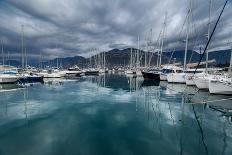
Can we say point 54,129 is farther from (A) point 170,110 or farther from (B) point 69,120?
(A) point 170,110

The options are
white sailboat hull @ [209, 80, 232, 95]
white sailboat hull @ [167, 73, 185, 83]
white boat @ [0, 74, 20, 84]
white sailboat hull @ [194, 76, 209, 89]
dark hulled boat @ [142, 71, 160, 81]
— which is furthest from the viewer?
dark hulled boat @ [142, 71, 160, 81]

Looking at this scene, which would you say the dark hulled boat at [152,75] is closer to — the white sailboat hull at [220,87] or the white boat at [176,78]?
the white boat at [176,78]

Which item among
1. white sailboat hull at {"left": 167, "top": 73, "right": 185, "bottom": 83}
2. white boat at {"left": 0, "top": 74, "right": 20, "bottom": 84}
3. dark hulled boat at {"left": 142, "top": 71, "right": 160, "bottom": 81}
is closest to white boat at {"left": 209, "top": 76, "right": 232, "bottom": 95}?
white sailboat hull at {"left": 167, "top": 73, "right": 185, "bottom": 83}

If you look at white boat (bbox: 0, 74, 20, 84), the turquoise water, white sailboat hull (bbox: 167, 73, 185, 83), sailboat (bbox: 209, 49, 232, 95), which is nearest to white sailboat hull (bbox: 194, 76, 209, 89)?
sailboat (bbox: 209, 49, 232, 95)

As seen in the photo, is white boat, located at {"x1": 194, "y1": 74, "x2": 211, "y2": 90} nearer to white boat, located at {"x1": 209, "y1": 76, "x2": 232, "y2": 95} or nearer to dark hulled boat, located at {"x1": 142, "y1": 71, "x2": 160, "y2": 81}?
white boat, located at {"x1": 209, "y1": 76, "x2": 232, "y2": 95}

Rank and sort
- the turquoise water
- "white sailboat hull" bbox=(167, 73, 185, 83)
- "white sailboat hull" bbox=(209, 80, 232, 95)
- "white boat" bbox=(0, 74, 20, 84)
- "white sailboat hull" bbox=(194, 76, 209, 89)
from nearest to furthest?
the turquoise water
"white sailboat hull" bbox=(209, 80, 232, 95)
"white sailboat hull" bbox=(194, 76, 209, 89)
"white sailboat hull" bbox=(167, 73, 185, 83)
"white boat" bbox=(0, 74, 20, 84)

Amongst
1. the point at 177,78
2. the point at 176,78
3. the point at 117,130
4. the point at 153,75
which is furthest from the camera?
the point at 153,75

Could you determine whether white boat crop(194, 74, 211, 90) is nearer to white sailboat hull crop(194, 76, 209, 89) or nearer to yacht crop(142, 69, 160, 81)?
white sailboat hull crop(194, 76, 209, 89)

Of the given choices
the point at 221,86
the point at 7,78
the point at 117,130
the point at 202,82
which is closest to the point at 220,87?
the point at 221,86

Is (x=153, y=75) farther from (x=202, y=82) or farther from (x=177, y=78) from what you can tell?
(x=202, y=82)

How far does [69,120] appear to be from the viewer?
16.0 meters

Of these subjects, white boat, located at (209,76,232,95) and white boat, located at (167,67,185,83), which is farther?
white boat, located at (167,67,185,83)

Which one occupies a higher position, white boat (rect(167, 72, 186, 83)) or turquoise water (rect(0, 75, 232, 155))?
white boat (rect(167, 72, 186, 83))

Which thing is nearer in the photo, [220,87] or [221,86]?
[221,86]
